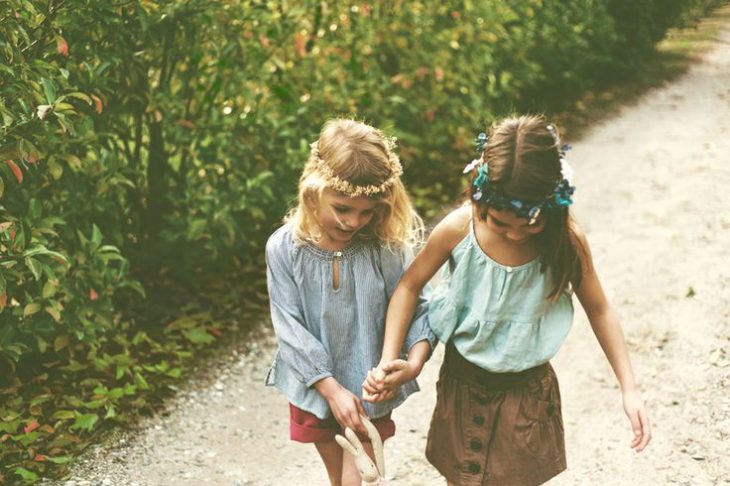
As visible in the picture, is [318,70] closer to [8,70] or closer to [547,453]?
[8,70]

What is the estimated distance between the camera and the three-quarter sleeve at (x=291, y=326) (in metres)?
2.54

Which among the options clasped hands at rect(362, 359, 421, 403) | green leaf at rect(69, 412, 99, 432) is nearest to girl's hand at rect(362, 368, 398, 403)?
clasped hands at rect(362, 359, 421, 403)

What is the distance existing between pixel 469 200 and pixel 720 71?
900 cm

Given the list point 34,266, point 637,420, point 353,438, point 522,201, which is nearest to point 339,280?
point 353,438

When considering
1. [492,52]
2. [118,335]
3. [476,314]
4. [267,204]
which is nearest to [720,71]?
[492,52]

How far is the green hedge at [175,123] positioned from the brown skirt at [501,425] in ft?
3.14

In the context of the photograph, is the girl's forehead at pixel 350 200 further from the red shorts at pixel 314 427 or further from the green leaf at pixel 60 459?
the green leaf at pixel 60 459

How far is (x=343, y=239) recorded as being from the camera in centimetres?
258

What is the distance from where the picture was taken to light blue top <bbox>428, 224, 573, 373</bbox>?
2.49m

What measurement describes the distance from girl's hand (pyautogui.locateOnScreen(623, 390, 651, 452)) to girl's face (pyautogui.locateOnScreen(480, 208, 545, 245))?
1.82ft

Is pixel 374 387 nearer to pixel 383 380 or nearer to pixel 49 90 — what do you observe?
pixel 383 380

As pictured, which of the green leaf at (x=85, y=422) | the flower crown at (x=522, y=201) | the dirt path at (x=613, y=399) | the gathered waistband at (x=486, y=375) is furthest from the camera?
the green leaf at (x=85, y=422)

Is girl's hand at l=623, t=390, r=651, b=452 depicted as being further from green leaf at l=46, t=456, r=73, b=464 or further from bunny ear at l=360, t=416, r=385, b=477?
green leaf at l=46, t=456, r=73, b=464

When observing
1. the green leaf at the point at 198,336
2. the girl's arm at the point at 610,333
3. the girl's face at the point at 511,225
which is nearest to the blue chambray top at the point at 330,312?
the girl's face at the point at 511,225
